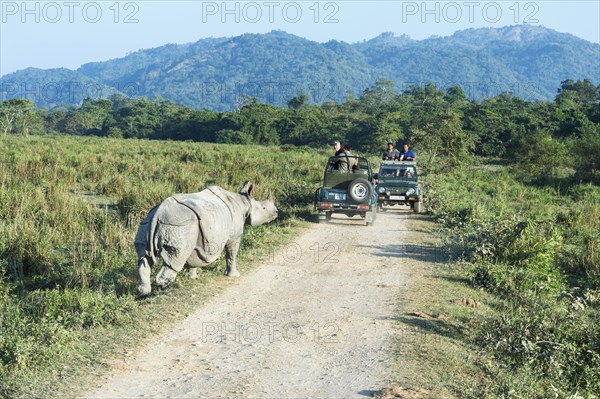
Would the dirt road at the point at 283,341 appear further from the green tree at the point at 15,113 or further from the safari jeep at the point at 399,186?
the green tree at the point at 15,113

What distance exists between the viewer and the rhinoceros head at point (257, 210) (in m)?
11.3

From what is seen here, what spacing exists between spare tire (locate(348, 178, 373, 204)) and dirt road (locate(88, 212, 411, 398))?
3906 millimetres

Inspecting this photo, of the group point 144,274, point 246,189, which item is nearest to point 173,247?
point 144,274

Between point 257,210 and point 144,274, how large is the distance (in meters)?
2.94

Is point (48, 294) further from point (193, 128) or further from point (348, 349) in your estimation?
point (193, 128)

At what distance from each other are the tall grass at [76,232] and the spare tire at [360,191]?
66.4 inches

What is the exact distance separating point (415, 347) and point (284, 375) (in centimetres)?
171

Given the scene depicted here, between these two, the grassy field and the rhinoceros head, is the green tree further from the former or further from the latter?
the rhinoceros head

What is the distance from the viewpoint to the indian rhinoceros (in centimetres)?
890

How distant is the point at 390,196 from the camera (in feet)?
62.8

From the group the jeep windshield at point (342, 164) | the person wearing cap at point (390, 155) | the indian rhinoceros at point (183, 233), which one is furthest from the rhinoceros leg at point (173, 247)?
the person wearing cap at point (390, 155)

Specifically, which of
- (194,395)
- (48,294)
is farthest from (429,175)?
(194,395)

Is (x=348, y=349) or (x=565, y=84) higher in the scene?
(x=565, y=84)

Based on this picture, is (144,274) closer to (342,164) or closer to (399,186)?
(342,164)
